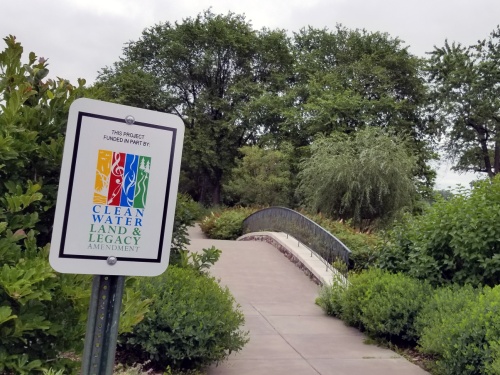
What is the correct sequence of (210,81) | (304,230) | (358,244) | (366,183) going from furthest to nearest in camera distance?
(210,81), (366,183), (304,230), (358,244)

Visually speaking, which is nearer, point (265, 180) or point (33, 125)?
point (33, 125)

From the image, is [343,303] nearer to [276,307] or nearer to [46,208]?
[276,307]

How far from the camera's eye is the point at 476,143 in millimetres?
31547

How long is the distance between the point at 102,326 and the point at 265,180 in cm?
2301

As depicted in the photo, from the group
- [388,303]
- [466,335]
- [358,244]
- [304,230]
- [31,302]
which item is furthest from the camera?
[304,230]

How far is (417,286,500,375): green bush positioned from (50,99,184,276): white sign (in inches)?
123

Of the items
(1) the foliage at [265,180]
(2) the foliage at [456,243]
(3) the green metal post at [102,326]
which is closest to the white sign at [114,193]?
(3) the green metal post at [102,326]

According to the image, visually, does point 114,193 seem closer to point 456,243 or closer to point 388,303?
point 388,303

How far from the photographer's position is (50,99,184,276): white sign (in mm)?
1761

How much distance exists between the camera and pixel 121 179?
6.00 feet

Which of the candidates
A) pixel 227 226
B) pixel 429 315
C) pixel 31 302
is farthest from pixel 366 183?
pixel 31 302

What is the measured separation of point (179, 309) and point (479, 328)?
2.57m

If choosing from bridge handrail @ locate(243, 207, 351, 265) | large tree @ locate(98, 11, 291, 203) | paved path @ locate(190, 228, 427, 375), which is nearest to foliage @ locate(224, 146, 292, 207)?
bridge handrail @ locate(243, 207, 351, 265)

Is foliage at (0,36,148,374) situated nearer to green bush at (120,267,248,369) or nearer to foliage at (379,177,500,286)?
green bush at (120,267,248,369)
